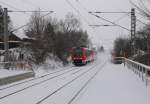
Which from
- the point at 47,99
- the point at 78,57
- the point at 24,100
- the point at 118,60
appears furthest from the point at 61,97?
the point at 118,60

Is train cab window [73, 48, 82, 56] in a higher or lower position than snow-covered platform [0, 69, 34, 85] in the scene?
higher

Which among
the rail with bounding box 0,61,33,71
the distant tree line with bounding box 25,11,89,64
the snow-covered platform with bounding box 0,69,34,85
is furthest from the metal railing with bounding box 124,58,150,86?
the distant tree line with bounding box 25,11,89,64

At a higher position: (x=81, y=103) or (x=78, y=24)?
(x=78, y=24)

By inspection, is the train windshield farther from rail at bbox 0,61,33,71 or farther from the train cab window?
rail at bbox 0,61,33,71

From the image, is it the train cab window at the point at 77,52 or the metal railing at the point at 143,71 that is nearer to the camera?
the metal railing at the point at 143,71

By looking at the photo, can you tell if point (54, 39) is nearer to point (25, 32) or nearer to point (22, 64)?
point (25, 32)

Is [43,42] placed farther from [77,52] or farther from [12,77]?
[12,77]

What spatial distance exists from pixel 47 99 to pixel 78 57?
1401 inches

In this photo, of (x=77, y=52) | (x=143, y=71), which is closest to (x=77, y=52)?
(x=77, y=52)

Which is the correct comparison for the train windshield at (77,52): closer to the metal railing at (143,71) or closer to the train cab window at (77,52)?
the train cab window at (77,52)

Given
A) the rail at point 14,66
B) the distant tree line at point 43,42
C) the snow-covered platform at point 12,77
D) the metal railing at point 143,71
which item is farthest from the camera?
the distant tree line at point 43,42

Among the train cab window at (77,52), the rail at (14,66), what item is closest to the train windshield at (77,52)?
the train cab window at (77,52)

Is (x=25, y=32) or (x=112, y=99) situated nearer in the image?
(x=112, y=99)

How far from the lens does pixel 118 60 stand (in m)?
52.7
